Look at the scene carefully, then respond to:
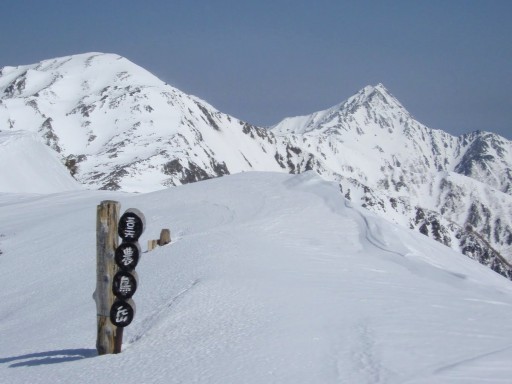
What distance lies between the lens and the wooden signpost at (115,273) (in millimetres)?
9758

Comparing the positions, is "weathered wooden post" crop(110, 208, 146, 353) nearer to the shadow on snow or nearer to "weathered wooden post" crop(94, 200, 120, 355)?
"weathered wooden post" crop(94, 200, 120, 355)

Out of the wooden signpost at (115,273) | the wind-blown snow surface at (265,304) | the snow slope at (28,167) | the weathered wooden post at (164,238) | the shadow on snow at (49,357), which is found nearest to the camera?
the wind-blown snow surface at (265,304)

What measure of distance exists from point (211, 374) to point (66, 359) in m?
2.70

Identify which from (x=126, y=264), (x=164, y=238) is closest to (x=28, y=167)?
(x=164, y=238)

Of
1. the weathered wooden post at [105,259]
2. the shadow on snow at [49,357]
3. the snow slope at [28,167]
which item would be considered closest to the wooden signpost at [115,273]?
the weathered wooden post at [105,259]

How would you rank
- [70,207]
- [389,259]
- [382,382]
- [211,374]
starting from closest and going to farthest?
[382,382], [211,374], [389,259], [70,207]

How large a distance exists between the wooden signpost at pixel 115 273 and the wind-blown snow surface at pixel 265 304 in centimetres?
33

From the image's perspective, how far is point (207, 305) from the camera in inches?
439

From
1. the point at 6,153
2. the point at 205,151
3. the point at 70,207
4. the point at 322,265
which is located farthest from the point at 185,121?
the point at 322,265

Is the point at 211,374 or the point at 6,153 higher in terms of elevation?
the point at 6,153

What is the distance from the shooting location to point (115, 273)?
9.90 meters

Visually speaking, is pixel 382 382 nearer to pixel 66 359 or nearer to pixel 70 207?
pixel 66 359

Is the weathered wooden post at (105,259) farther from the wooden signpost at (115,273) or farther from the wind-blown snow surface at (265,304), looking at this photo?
the wind-blown snow surface at (265,304)

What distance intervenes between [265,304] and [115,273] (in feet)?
7.59
